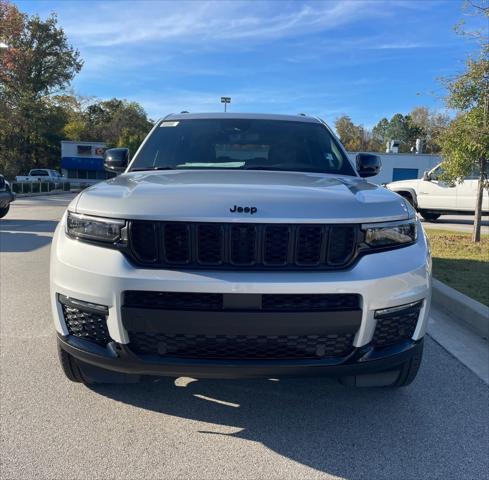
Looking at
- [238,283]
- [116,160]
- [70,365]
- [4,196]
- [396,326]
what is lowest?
[70,365]

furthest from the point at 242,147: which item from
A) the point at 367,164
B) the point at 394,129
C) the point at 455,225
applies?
the point at 394,129

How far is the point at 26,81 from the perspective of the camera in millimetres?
48688

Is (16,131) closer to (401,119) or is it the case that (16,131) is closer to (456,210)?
(456,210)

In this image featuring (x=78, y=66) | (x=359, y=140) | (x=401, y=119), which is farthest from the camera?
(x=401, y=119)

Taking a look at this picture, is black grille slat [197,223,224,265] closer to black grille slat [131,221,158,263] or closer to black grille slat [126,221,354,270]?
black grille slat [126,221,354,270]

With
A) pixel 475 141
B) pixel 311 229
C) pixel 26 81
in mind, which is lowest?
pixel 311 229

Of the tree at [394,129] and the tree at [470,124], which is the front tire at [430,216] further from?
the tree at [394,129]

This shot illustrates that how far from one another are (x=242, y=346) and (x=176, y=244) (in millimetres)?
610

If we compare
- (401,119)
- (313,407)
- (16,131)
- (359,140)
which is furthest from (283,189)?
→ (401,119)

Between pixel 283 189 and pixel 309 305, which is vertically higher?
pixel 283 189

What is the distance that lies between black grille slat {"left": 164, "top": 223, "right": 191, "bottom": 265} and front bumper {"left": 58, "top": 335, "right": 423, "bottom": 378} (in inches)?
19.8

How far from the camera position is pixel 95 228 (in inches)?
101

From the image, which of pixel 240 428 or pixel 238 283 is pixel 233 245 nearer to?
pixel 238 283

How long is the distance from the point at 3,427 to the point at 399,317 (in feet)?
7.57
